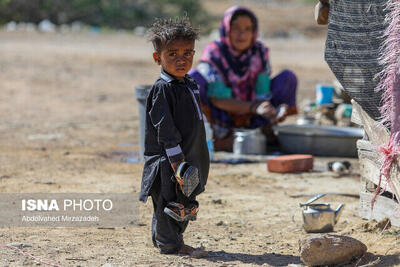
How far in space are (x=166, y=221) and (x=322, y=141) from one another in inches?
140

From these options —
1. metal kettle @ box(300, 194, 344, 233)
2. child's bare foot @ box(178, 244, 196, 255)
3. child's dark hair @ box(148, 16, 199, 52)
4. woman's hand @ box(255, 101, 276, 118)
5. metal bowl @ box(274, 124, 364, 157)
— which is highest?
child's dark hair @ box(148, 16, 199, 52)

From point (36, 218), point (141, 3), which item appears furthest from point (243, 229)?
point (141, 3)

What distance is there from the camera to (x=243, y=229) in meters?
4.55

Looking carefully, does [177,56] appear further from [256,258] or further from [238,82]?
[238,82]

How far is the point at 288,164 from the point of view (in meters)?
6.33

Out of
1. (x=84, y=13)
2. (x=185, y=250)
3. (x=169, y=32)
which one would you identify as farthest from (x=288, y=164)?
(x=84, y=13)

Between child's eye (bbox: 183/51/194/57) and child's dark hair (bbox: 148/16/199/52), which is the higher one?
child's dark hair (bbox: 148/16/199/52)

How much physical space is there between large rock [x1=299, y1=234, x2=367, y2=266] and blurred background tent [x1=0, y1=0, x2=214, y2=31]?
2026cm

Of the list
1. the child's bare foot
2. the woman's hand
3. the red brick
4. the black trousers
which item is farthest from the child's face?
the woman's hand

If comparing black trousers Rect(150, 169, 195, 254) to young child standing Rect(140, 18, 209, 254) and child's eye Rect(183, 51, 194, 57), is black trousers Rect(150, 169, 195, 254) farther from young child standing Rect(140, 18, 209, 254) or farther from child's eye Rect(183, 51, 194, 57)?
child's eye Rect(183, 51, 194, 57)

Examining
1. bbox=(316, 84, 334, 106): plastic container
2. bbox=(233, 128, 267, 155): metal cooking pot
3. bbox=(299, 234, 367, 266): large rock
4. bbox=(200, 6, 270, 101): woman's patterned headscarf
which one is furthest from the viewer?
bbox=(316, 84, 334, 106): plastic container

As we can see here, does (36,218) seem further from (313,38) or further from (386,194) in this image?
(313,38)

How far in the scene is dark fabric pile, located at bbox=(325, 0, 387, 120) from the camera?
150 inches

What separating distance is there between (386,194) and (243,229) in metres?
0.96
